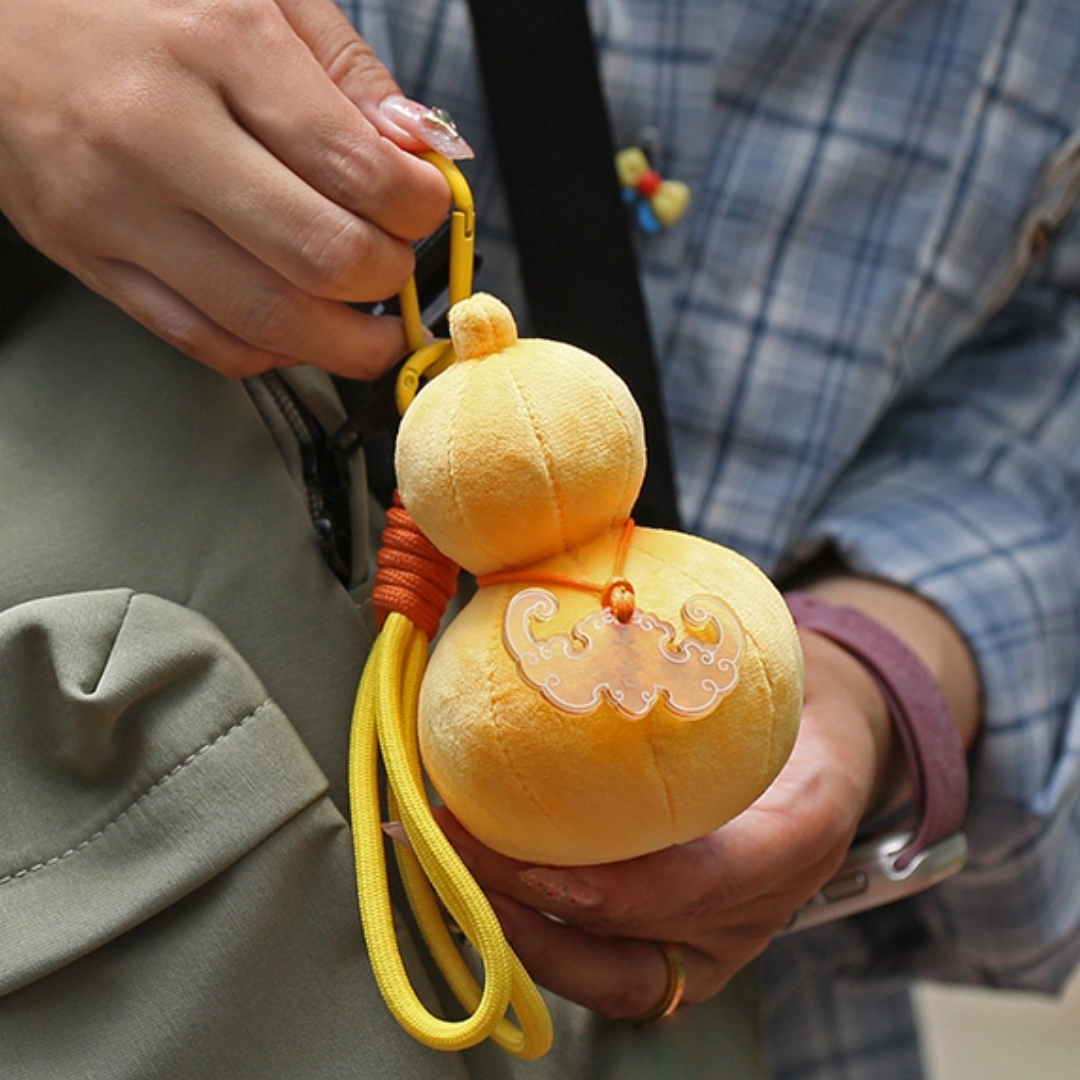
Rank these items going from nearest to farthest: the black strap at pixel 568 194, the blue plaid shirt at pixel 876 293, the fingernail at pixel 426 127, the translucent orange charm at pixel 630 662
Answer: the translucent orange charm at pixel 630 662 → the fingernail at pixel 426 127 → the black strap at pixel 568 194 → the blue plaid shirt at pixel 876 293

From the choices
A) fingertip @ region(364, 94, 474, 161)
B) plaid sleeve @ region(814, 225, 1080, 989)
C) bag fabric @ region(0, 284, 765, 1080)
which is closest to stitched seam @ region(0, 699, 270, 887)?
bag fabric @ region(0, 284, 765, 1080)

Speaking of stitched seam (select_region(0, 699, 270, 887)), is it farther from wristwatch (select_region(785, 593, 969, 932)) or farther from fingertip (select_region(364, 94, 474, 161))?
wristwatch (select_region(785, 593, 969, 932))

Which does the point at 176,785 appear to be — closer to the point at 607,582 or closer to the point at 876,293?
the point at 607,582

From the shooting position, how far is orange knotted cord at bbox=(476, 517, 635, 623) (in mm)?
334

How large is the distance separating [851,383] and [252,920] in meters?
0.45

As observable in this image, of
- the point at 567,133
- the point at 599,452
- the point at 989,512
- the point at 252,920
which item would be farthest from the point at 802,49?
the point at 252,920

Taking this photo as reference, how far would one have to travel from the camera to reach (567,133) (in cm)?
57

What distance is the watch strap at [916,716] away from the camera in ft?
1.98

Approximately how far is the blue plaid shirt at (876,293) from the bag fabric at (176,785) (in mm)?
304

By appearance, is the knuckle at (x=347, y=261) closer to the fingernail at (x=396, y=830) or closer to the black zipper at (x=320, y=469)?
the black zipper at (x=320, y=469)

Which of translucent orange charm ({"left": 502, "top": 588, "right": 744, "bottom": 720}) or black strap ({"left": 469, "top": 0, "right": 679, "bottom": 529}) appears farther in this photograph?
black strap ({"left": 469, "top": 0, "right": 679, "bottom": 529})

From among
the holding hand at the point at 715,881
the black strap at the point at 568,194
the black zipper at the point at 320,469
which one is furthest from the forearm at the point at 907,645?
the black zipper at the point at 320,469

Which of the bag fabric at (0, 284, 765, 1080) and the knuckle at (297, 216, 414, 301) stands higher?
the knuckle at (297, 216, 414, 301)

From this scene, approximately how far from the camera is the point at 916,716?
62 centimetres
